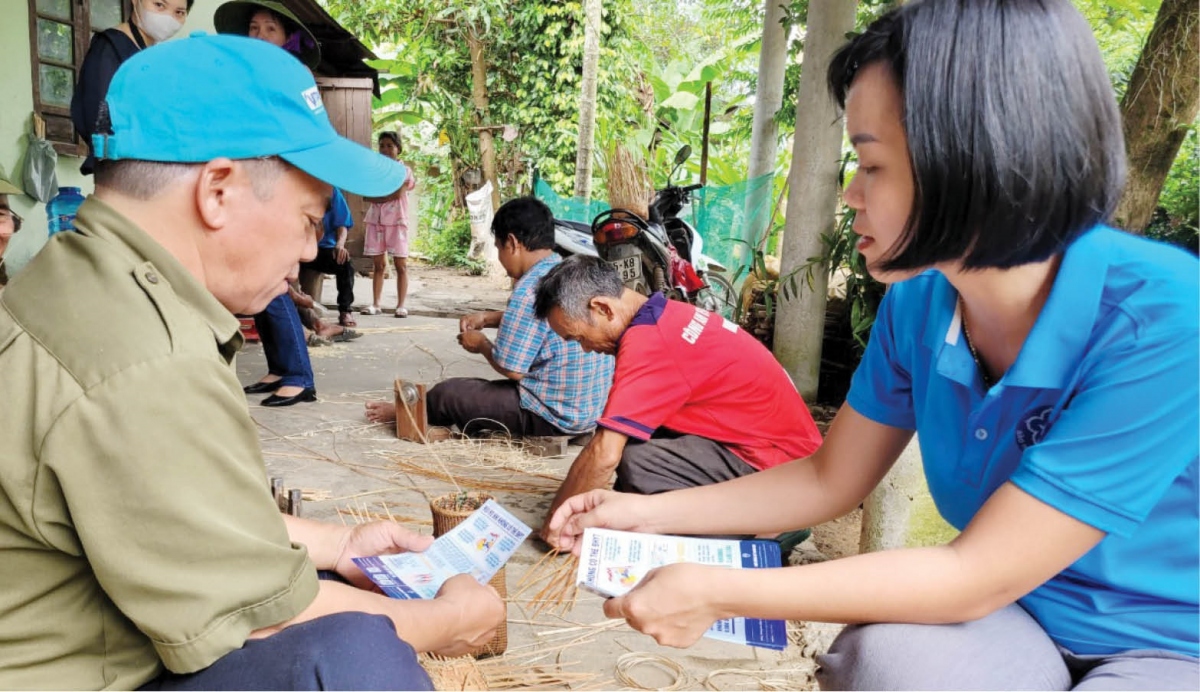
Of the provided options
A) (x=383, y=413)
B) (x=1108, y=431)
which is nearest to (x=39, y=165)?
(x=383, y=413)

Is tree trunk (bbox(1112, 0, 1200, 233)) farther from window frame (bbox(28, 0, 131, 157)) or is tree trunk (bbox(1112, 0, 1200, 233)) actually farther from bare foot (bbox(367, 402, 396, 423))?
window frame (bbox(28, 0, 131, 157))

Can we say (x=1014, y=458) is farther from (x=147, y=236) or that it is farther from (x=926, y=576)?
(x=147, y=236)

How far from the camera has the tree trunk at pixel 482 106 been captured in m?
14.1

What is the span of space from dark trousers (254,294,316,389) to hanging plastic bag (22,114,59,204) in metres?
2.53

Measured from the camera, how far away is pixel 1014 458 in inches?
53.9

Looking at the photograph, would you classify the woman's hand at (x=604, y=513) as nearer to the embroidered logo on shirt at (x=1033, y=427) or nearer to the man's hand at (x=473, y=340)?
the embroidered logo on shirt at (x=1033, y=427)

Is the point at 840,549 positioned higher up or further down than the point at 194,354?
further down

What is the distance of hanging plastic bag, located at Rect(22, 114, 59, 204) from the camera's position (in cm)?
608

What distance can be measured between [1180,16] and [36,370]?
4648 mm

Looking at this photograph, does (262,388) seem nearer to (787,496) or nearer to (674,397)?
(674,397)

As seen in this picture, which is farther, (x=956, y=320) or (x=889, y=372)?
(x=889, y=372)

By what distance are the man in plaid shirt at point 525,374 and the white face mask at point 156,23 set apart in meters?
1.80

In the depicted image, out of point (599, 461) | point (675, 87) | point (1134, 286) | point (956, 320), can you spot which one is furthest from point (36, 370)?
point (675, 87)

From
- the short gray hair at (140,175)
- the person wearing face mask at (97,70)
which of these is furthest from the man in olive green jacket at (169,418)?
the person wearing face mask at (97,70)
